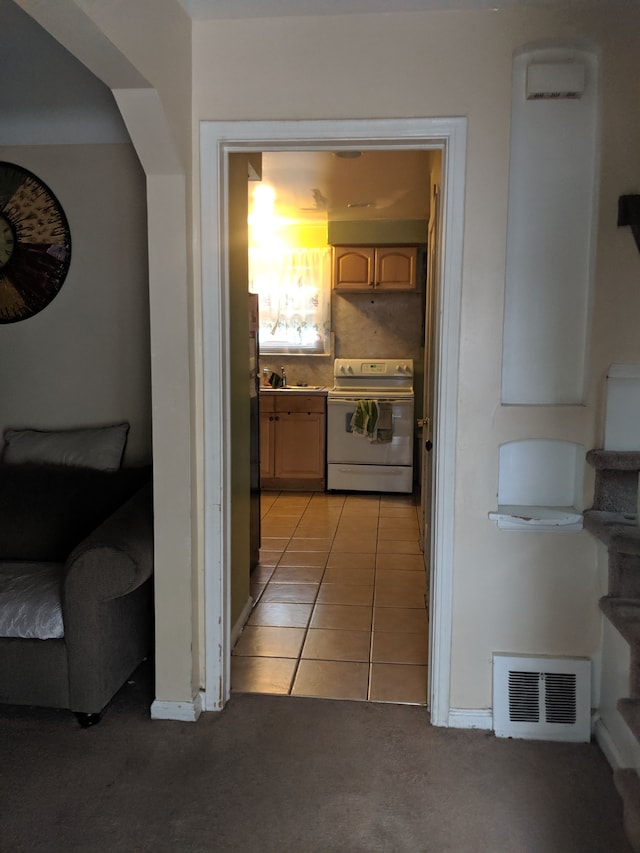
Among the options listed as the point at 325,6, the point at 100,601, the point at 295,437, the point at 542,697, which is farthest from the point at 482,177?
the point at 295,437

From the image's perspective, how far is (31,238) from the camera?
3.17 metres

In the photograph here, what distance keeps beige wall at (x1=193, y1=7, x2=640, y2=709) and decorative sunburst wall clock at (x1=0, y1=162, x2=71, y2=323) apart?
1242mm

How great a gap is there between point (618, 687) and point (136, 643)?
5.62 feet

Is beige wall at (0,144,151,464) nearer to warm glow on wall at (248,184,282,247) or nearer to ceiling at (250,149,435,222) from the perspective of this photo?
ceiling at (250,149,435,222)

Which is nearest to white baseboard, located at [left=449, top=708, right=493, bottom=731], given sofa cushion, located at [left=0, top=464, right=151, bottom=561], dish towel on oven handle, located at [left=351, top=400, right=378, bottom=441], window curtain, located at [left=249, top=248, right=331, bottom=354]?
sofa cushion, located at [left=0, top=464, right=151, bottom=561]

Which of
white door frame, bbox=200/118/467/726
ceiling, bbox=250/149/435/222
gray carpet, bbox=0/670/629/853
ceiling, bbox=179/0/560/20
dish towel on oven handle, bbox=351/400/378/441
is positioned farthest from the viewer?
dish towel on oven handle, bbox=351/400/378/441

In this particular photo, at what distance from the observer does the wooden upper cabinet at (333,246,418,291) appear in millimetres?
5934

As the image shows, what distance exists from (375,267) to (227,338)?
153 inches

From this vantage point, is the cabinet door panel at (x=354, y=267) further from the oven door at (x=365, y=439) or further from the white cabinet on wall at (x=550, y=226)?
the white cabinet on wall at (x=550, y=226)

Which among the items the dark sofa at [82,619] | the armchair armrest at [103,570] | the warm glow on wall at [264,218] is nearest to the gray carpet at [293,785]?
the dark sofa at [82,619]

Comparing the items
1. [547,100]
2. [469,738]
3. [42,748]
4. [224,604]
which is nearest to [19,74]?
[547,100]

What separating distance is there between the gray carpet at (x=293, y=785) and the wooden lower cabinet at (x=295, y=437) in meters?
3.47

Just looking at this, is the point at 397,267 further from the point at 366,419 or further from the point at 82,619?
the point at 82,619

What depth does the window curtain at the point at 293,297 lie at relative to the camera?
20.7 feet
